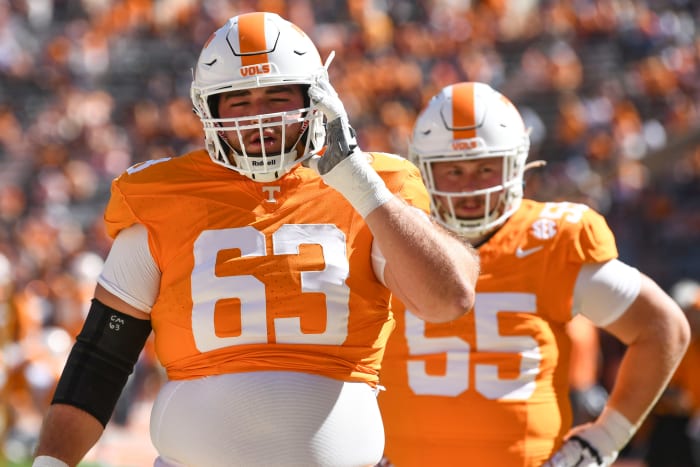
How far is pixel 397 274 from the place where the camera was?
7.69 feet

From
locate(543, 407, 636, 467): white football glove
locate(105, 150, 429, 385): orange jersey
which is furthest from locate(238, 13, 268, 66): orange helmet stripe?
locate(543, 407, 636, 467): white football glove

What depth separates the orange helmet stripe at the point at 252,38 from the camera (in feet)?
8.30

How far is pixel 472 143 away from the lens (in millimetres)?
3586

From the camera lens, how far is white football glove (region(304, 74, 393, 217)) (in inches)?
90.8

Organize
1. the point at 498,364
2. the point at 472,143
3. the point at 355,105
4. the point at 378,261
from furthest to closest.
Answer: the point at 355,105 < the point at 472,143 < the point at 498,364 < the point at 378,261

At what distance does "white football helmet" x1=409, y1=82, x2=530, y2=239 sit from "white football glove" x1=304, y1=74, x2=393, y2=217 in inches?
46.4

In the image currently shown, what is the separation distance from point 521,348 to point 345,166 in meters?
1.22

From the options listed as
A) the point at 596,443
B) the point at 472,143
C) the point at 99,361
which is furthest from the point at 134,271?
the point at 596,443

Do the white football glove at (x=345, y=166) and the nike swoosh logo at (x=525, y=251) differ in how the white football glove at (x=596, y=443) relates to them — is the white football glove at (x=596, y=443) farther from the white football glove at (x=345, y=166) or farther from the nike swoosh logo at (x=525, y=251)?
the white football glove at (x=345, y=166)

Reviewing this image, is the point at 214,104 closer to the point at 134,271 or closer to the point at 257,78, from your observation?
the point at 257,78

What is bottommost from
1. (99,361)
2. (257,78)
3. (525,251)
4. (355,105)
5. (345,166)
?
(355,105)

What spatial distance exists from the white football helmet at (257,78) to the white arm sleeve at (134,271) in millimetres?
250

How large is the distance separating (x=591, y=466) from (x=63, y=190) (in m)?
14.4

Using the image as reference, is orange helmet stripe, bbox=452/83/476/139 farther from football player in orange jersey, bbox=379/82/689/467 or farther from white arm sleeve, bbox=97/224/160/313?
white arm sleeve, bbox=97/224/160/313
